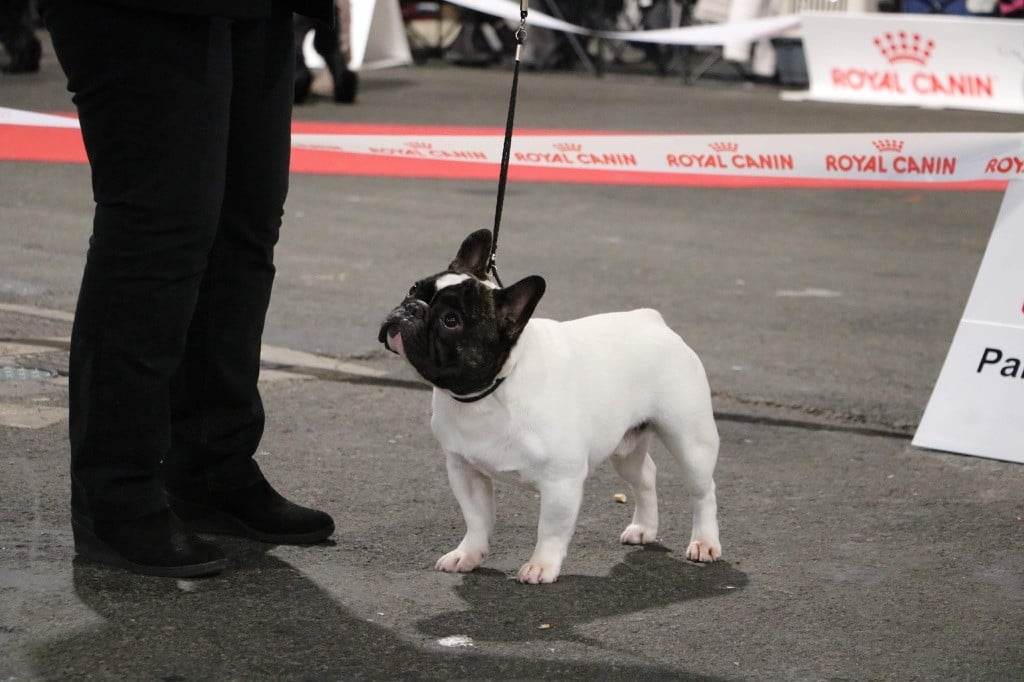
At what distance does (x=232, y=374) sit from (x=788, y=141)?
2.52 meters

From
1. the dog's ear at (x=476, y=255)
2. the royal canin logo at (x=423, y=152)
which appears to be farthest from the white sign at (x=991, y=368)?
the dog's ear at (x=476, y=255)

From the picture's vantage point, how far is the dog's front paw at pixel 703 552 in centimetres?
364

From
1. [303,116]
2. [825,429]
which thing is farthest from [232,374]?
[303,116]

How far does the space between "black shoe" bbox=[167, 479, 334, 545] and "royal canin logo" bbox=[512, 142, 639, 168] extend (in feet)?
7.34

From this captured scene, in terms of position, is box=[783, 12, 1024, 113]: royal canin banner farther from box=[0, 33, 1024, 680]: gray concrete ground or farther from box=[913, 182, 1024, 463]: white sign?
box=[913, 182, 1024, 463]: white sign

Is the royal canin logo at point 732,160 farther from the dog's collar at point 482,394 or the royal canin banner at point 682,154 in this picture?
the dog's collar at point 482,394

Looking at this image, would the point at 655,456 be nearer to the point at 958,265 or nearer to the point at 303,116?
the point at 958,265

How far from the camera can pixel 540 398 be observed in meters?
3.27

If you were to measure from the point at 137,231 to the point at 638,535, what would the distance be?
1466 mm

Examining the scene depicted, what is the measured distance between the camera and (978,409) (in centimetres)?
479

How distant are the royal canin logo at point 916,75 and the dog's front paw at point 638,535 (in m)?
12.3

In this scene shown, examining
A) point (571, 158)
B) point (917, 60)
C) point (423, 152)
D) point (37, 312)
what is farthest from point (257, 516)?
point (917, 60)

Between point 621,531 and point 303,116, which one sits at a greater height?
point 621,531

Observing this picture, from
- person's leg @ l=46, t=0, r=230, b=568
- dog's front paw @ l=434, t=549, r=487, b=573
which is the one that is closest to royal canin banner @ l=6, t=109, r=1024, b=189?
dog's front paw @ l=434, t=549, r=487, b=573
